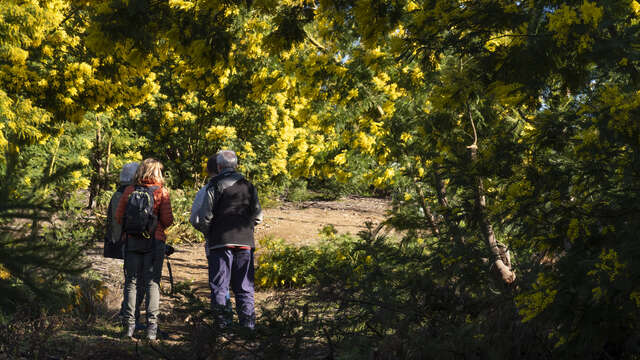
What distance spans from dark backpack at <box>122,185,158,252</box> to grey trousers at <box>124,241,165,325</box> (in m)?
0.09

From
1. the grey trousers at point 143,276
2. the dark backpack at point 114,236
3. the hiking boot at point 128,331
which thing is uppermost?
the dark backpack at point 114,236

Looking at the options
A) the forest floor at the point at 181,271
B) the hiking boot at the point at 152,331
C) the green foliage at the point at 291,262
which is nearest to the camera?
the forest floor at the point at 181,271

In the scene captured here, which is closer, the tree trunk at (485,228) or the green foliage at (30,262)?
the green foliage at (30,262)

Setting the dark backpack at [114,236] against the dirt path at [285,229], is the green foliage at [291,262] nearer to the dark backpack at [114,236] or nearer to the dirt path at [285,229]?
the dirt path at [285,229]

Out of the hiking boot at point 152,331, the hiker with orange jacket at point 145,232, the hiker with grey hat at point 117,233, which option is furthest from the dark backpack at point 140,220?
the hiking boot at point 152,331

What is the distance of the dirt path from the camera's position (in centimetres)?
712

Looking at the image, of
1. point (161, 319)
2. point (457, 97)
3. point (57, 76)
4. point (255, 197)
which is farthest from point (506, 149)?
point (57, 76)

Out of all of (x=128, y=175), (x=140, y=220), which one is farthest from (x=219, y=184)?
(x=128, y=175)

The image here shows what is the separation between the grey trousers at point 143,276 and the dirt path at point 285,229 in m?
0.35

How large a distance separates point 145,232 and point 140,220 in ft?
0.41

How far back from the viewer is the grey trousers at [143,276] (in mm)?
4559

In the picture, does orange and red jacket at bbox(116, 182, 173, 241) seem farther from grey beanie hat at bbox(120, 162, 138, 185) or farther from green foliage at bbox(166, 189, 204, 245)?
green foliage at bbox(166, 189, 204, 245)

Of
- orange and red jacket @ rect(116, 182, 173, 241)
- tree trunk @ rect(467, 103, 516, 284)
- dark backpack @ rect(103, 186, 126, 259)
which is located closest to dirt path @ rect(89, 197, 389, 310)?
dark backpack @ rect(103, 186, 126, 259)

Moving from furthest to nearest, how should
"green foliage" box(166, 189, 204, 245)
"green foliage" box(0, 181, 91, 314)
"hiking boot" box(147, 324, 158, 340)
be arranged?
"green foliage" box(166, 189, 204, 245) → "hiking boot" box(147, 324, 158, 340) → "green foliage" box(0, 181, 91, 314)
